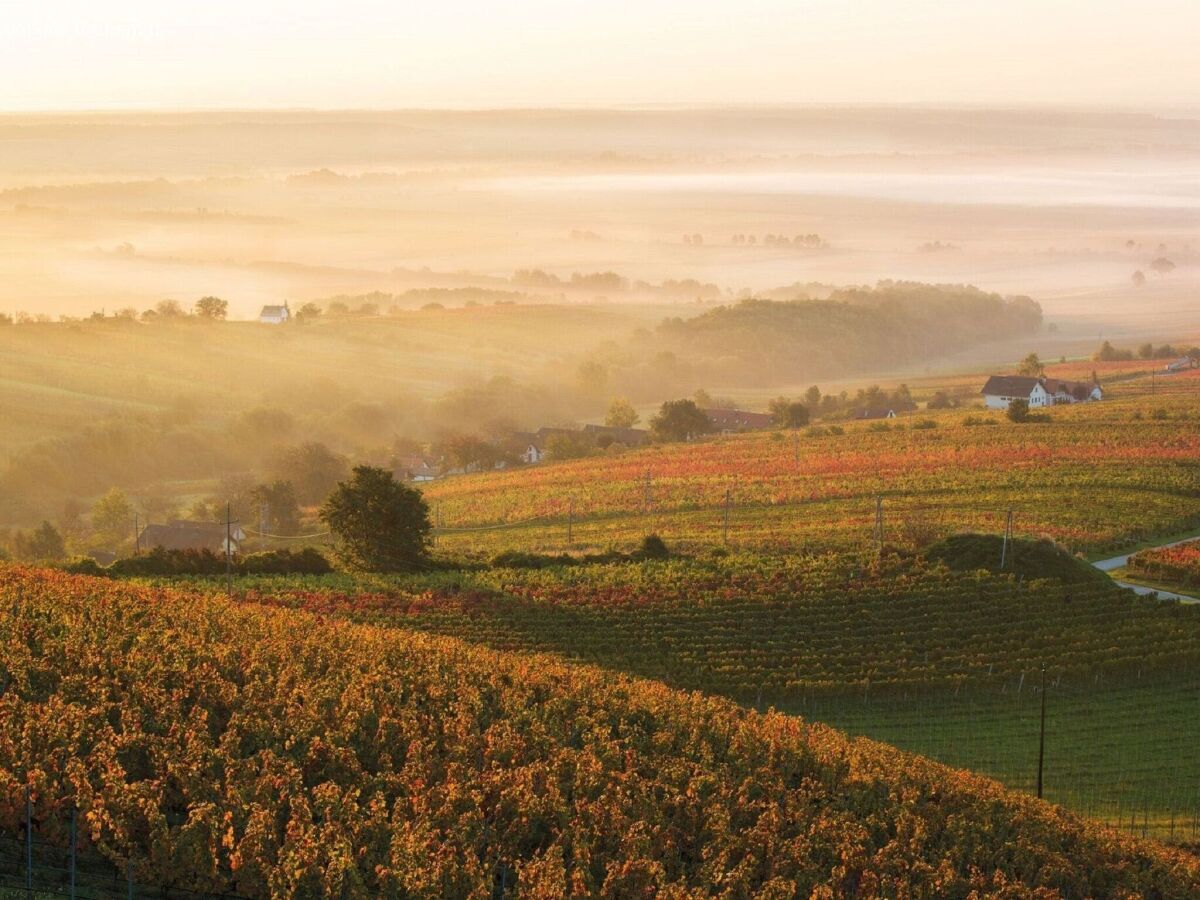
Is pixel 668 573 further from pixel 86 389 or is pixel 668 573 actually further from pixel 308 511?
pixel 86 389

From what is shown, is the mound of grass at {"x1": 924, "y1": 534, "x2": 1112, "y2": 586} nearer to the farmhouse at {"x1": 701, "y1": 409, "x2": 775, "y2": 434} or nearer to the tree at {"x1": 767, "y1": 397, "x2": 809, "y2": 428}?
the tree at {"x1": 767, "y1": 397, "x2": 809, "y2": 428}

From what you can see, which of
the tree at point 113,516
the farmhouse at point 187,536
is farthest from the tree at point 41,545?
the tree at point 113,516

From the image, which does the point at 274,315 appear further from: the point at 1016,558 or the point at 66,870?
the point at 66,870

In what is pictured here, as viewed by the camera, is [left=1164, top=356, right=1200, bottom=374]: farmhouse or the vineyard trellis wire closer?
the vineyard trellis wire

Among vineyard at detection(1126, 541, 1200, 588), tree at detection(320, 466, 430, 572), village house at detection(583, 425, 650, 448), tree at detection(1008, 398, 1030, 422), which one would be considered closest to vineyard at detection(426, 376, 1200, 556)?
tree at detection(1008, 398, 1030, 422)

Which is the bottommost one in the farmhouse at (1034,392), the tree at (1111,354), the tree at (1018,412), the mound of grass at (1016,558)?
the mound of grass at (1016,558)

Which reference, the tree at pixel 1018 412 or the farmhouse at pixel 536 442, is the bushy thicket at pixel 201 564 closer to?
the farmhouse at pixel 536 442

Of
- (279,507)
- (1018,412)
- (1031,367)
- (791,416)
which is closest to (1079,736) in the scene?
(279,507)
